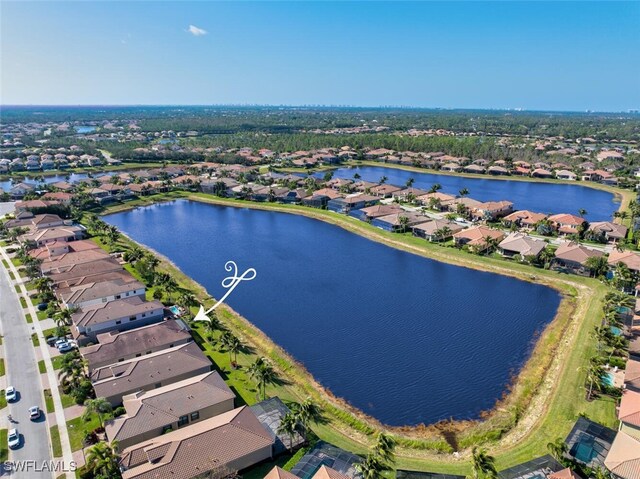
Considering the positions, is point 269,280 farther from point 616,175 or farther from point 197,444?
point 616,175

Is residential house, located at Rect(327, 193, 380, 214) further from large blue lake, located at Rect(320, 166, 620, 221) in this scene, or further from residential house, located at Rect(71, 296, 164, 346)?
residential house, located at Rect(71, 296, 164, 346)

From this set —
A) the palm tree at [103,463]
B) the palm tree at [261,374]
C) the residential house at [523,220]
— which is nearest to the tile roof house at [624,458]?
the palm tree at [261,374]

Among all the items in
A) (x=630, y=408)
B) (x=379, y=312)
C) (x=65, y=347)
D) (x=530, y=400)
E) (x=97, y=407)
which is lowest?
(x=379, y=312)

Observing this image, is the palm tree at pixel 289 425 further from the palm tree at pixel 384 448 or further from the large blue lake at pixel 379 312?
the large blue lake at pixel 379 312

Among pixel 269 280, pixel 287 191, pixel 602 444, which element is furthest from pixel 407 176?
pixel 602 444

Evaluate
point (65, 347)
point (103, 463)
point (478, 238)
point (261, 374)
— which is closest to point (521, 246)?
point (478, 238)

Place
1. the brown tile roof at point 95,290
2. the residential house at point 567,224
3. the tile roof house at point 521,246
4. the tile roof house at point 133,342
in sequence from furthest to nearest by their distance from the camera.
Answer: the residential house at point 567,224, the tile roof house at point 521,246, the brown tile roof at point 95,290, the tile roof house at point 133,342

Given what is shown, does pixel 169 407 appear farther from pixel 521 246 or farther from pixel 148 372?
pixel 521 246
